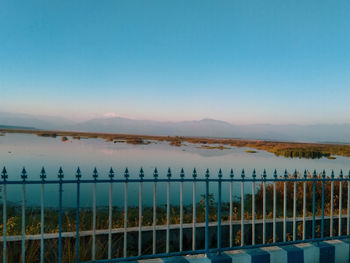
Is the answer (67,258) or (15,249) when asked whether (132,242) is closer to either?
(67,258)

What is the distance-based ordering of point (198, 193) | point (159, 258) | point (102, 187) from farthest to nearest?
point (102, 187) < point (198, 193) < point (159, 258)

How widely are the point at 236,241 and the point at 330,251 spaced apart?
2.03 m

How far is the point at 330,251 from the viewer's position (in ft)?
15.1

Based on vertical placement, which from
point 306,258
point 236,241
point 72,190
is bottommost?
point 72,190

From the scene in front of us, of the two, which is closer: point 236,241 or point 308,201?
point 236,241

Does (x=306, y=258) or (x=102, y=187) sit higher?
(x=306, y=258)

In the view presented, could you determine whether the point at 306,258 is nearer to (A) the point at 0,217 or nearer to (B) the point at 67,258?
(B) the point at 67,258

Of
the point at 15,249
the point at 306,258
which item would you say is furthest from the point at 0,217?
the point at 306,258

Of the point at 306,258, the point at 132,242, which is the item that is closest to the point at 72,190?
the point at 132,242

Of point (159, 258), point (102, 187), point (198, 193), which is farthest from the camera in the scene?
point (102, 187)

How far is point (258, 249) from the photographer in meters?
4.31

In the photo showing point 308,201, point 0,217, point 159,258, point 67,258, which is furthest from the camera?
point 308,201

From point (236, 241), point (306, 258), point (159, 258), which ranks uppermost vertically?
point (159, 258)

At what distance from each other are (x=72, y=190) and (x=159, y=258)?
1236 centimetres
